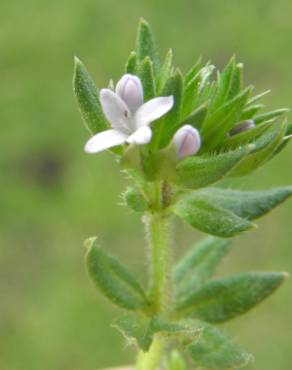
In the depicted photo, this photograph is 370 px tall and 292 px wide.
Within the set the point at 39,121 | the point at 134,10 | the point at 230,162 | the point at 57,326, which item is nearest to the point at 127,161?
the point at 230,162

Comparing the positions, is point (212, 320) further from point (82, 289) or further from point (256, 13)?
point (256, 13)

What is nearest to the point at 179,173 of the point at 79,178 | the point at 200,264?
the point at 200,264

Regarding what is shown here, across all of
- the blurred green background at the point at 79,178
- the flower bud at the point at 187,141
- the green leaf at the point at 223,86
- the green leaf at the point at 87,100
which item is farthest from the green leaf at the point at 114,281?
the blurred green background at the point at 79,178

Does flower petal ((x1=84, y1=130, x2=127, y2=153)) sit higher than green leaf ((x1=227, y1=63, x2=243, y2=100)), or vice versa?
flower petal ((x1=84, y1=130, x2=127, y2=153))

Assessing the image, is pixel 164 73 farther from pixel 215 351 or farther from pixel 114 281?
pixel 215 351

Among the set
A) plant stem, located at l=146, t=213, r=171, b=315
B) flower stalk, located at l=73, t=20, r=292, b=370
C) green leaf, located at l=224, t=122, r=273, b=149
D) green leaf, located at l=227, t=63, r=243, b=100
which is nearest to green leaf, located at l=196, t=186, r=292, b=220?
flower stalk, located at l=73, t=20, r=292, b=370

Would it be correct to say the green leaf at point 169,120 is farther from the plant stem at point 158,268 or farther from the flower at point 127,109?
the plant stem at point 158,268

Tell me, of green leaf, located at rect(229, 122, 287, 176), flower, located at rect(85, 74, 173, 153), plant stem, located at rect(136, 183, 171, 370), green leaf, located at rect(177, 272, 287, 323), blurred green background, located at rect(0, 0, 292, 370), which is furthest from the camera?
blurred green background, located at rect(0, 0, 292, 370)

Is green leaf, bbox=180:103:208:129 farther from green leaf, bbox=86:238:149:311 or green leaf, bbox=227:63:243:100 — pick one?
green leaf, bbox=86:238:149:311
